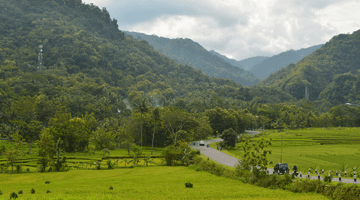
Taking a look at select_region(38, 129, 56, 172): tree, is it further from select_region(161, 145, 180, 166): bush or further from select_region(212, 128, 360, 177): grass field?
select_region(212, 128, 360, 177): grass field

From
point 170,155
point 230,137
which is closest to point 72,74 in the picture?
point 230,137

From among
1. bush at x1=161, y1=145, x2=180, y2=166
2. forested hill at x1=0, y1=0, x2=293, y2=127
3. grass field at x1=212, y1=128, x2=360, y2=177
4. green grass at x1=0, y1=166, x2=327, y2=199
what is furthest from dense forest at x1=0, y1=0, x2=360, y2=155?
grass field at x1=212, y1=128, x2=360, y2=177

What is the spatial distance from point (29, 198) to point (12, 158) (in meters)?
20.4

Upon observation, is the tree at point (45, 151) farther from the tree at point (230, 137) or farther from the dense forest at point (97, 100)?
the tree at point (230, 137)

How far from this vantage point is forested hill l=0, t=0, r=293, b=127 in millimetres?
93062

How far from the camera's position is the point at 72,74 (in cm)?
13338

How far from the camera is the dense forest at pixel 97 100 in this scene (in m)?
58.1

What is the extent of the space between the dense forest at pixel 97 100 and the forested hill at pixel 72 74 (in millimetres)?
386

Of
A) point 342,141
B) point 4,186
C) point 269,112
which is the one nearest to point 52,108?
point 4,186

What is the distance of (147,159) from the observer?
41.7m

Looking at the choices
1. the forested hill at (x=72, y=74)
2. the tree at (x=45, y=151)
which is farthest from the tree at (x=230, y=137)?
the forested hill at (x=72, y=74)

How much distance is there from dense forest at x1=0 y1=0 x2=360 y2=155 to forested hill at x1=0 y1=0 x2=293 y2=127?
39 centimetres

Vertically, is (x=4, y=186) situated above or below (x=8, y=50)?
below

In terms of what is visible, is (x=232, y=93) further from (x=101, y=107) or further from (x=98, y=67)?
(x=101, y=107)
